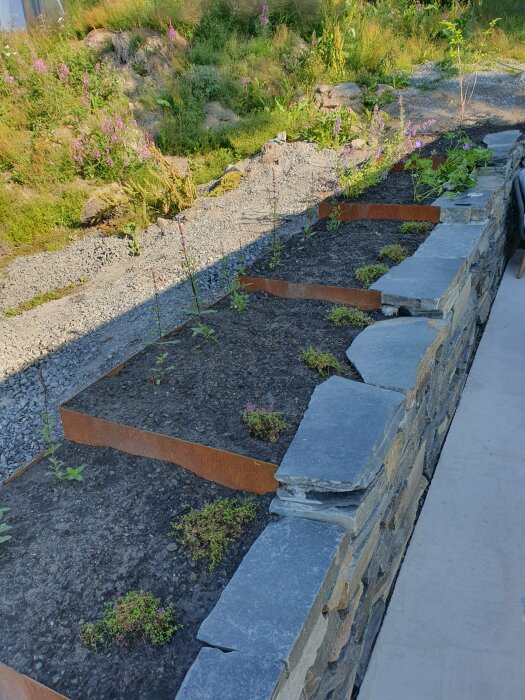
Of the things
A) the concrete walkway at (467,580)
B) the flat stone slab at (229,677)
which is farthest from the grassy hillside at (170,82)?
the flat stone slab at (229,677)

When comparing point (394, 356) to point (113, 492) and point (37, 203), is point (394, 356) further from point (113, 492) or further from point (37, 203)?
point (37, 203)

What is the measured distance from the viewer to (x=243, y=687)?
3.89 feet

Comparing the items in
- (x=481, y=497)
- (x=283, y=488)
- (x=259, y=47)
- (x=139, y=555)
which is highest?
(x=259, y=47)

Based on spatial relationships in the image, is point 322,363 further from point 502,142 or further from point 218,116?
point 218,116

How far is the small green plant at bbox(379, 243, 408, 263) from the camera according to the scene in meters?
3.54

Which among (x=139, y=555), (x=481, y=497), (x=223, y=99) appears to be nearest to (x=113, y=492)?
(x=139, y=555)

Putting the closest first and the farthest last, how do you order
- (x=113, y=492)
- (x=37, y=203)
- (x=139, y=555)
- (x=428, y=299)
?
(x=139, y=555) < (x=113, y=492) < (x=428, y=299) < (x=37, y=203)

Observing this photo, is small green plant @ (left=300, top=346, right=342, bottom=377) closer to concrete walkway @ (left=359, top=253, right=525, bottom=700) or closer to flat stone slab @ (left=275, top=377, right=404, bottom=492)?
flat stone slab @ (left=275, top=377, right=404, bottom=492)

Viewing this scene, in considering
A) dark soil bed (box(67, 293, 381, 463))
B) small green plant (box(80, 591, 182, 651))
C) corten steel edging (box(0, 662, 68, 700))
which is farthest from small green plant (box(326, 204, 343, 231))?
corten steel edging (box(0, 662, 68, 700))

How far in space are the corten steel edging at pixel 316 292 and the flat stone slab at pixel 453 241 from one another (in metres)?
0.56

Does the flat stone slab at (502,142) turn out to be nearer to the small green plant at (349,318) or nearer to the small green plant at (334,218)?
the small green plant at (334,218)

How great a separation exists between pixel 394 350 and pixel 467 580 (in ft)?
3.43

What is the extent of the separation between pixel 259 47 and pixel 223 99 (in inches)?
70.0

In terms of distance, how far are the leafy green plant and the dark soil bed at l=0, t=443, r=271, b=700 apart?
3273 millimetres
